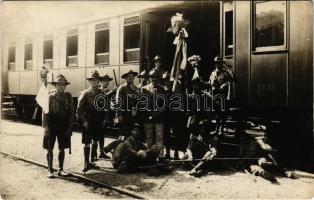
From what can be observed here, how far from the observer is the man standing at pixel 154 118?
7.07 meters

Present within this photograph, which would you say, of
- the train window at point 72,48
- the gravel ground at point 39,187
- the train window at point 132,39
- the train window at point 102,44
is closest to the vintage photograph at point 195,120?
the gravel ground at point 39,187

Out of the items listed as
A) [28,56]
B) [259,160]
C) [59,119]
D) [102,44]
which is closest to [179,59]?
[259,160]

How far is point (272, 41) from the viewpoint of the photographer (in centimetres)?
670

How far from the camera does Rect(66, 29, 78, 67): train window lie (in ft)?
36.7

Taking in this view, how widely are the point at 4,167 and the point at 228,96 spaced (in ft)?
15.7

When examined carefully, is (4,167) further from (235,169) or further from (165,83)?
(235,169)

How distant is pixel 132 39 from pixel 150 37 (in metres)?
0.59

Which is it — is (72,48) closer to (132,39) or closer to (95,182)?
(132,39)

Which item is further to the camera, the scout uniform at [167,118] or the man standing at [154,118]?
the scout uniform at [167,118]

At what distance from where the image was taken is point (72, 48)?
11289 millimetres

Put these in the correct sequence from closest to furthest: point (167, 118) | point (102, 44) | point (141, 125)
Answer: point (167, 118) < point (141, 125) < point (102, 44)

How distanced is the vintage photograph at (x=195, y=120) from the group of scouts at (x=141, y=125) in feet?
0.07

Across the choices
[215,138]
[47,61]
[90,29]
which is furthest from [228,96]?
[47,61]

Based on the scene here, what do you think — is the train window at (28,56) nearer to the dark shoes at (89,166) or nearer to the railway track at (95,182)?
the railway track at (95,182)
